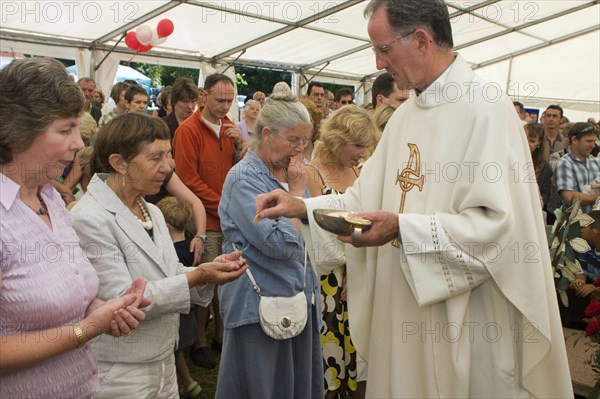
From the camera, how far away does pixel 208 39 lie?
11.3m

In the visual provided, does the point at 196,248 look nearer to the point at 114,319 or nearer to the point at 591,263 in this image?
the point at 114,319

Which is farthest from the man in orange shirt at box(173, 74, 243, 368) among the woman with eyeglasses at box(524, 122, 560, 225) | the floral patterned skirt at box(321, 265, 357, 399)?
the woman with eyeglasses at box(524, 122, 560, 225)

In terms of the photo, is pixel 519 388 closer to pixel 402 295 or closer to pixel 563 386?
pixel 563 386

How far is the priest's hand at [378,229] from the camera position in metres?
1.99

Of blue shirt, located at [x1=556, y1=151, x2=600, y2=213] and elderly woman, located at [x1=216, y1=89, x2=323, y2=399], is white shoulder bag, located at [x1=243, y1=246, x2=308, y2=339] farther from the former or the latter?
blue shirt, located at [x1=556, y1=151, x2=600, y2=213]

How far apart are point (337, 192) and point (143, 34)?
6.65 m

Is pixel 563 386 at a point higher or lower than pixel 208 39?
lower

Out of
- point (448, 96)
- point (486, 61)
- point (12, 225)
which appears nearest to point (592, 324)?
point (448, 96)

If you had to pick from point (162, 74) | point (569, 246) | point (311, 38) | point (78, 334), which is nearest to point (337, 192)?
point (569, 246)

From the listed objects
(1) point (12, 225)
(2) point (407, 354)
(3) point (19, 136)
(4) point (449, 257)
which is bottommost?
(2) point (407, 354)

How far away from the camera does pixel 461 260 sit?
79.1 inches

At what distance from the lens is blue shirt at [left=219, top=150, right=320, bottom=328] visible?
2842 mm

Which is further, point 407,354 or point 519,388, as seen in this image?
point 407,354

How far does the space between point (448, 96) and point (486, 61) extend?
16.6 meters
